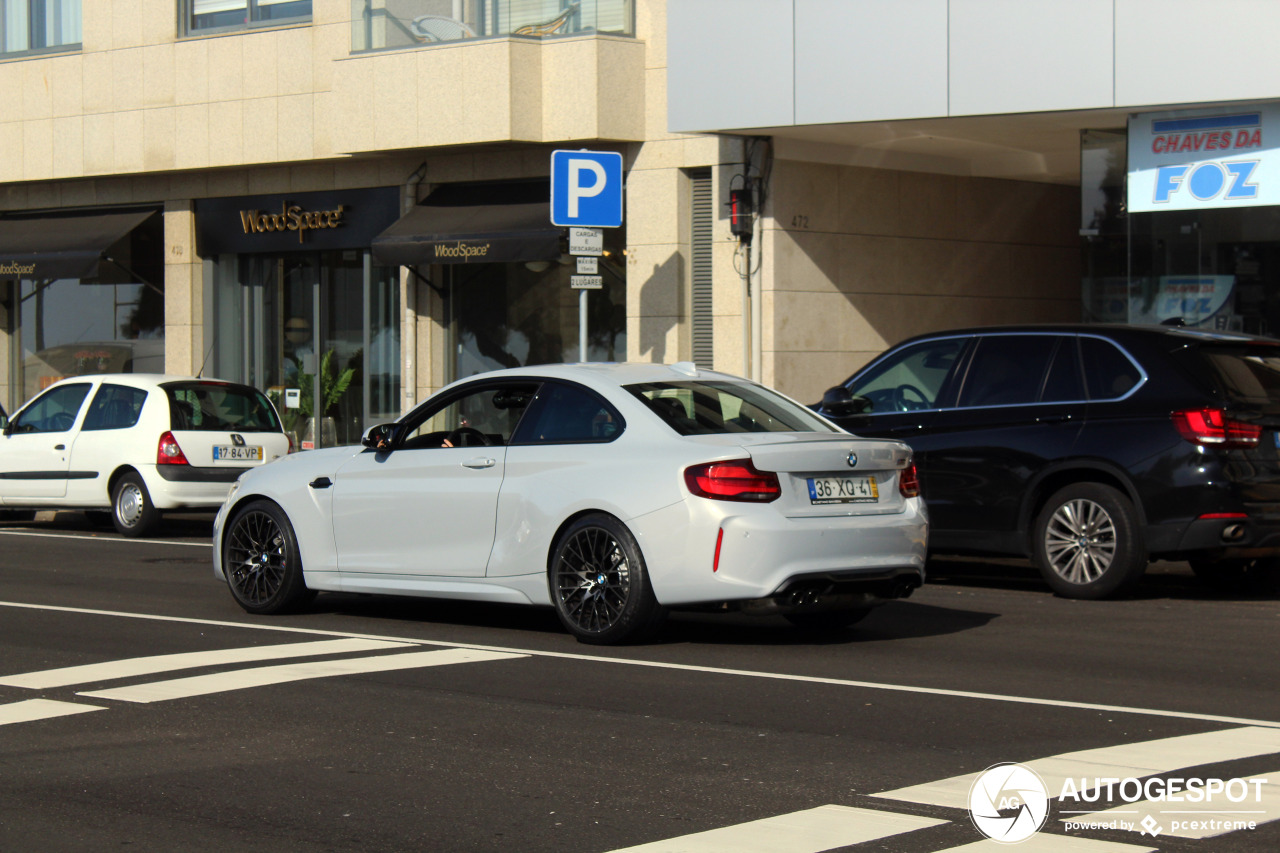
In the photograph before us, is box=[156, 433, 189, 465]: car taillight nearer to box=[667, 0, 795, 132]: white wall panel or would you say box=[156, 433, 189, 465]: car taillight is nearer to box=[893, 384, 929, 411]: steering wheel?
box=[667, 0, 795, 132]: white wall panel

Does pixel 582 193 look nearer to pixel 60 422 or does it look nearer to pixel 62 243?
pixel 60 422

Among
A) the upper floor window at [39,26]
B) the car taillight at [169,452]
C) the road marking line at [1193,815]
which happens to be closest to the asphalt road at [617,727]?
the road marking line at [1193,815]

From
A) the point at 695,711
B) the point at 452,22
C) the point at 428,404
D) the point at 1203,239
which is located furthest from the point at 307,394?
the point at 695,711

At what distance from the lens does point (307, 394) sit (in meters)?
25.0

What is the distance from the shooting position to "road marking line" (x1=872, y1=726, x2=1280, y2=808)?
5613 millimetres

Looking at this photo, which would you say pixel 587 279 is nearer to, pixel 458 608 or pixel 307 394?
pixel 458 608


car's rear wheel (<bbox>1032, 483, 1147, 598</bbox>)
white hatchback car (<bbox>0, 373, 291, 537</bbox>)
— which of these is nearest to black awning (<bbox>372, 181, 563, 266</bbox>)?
white hatchback car (<bbox>0, 373, 291, 537</bbox>)

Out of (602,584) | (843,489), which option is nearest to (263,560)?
(602,584)

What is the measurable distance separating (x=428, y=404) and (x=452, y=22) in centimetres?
1247

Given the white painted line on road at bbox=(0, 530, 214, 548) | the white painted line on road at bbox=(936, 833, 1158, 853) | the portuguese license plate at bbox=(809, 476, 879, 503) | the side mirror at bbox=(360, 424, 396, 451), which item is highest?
the side mirror at bbox=(360, 424, 396, 451)

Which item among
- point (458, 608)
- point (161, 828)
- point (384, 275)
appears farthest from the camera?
point (384, 275)

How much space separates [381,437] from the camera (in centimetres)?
1001

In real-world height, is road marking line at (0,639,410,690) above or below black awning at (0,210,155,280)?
below

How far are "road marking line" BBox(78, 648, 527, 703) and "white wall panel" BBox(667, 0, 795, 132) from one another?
1005 cm
